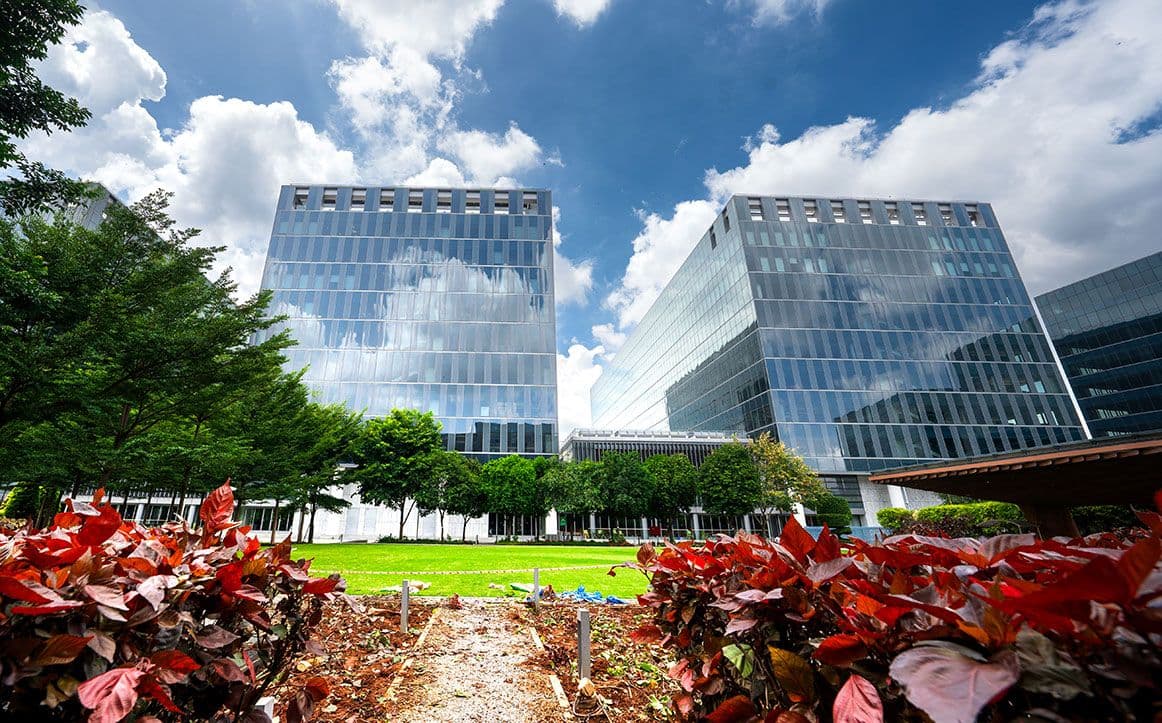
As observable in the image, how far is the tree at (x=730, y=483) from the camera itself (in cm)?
3384

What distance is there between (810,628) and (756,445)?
3654 centimetres

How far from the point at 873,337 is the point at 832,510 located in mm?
20208

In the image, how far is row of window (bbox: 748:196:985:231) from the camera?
5128cm

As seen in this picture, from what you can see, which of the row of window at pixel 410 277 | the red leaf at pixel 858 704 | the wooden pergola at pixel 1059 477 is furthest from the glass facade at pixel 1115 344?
the red leaf at pixel 858 704

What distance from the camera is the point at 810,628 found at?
1710 mm

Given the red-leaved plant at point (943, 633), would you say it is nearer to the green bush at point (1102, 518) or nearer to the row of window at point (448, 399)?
the green bush at point (1102, 518)

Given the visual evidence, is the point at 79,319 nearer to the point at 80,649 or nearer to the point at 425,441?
the point at 80,649

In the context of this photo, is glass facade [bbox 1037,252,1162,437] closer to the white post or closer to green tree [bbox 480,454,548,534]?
green tree [bbox 480,454,548,534]

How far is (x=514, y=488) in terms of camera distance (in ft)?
110

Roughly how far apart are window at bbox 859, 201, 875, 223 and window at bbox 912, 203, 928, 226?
5241 millimetres

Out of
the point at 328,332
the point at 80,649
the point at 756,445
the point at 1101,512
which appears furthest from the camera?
the point at 328,332

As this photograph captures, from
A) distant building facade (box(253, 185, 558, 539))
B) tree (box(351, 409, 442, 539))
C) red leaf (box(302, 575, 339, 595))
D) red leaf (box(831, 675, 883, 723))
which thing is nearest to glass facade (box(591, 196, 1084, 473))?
distant building facade (box(253, 185, 558, 539))

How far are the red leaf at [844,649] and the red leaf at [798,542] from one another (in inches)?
24.5

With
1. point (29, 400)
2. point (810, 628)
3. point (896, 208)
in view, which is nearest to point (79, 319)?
point (29, 400)
